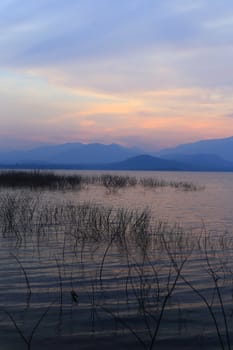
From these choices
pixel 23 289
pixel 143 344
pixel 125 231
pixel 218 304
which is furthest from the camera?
pixel 125 231

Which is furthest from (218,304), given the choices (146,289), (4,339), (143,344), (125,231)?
(125,231)

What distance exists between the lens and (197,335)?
6004mm

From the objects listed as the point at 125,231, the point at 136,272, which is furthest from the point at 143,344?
the point at 125,231

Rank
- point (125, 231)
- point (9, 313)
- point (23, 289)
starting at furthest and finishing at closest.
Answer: point (125, 231) → point (23, 289) → point (9, 313)

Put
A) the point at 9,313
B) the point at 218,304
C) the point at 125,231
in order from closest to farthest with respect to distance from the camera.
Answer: the point at 9,313
the point at 218,304
the point at 125,231

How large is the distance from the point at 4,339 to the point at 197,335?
8.59ft

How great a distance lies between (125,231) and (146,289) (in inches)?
241

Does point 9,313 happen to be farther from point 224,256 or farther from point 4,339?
point 224,256

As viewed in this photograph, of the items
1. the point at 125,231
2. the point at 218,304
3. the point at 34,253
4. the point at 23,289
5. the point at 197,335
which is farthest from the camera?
the point at 125,231

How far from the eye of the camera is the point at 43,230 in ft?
47.8

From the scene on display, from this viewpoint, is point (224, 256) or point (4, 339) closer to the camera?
point (4, 339)

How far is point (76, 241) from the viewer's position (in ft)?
41.7

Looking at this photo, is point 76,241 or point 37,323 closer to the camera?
point 37,323

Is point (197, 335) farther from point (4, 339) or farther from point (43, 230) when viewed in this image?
point (43, 230)
